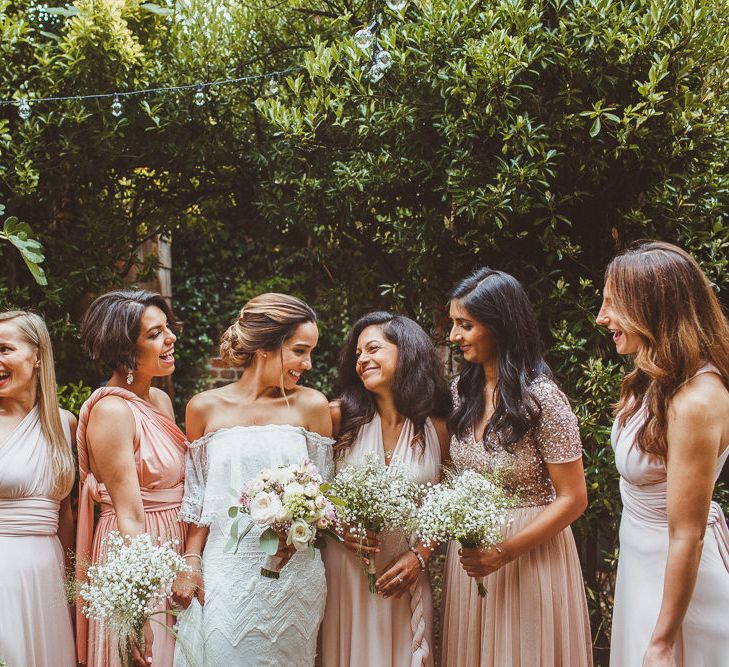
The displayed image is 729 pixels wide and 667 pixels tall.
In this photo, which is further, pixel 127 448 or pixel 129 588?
pixel 127 448

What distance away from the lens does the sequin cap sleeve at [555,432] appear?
265 cm

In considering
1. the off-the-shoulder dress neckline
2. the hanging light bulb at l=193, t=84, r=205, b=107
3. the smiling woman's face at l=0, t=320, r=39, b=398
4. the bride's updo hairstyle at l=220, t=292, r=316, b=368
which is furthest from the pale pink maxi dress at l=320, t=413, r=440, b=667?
the hanging light bulb at l=193, t=84, r=205, b=107

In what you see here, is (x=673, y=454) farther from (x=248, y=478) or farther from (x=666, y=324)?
(x=248, y=478)

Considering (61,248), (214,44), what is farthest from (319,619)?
(214,44)

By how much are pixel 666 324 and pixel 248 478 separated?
1.66 metres

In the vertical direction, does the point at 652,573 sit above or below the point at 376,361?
below

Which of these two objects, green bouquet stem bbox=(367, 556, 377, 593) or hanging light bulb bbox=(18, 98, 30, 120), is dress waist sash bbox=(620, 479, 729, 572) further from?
hanging light bulb bbox=(18, 98, 30, 120)

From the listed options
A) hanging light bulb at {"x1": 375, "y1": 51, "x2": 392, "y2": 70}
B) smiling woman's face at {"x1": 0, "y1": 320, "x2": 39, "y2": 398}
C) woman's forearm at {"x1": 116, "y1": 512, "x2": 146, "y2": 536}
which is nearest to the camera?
woman's forearm at {"x1": 116, "y1": 512, "x2": 146, "y2": 536}

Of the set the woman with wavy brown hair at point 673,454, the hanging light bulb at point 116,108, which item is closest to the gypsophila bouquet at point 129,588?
the woman with wavy brown hair at point 673,454

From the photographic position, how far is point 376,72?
3.36 m

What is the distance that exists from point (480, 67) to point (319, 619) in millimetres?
2591

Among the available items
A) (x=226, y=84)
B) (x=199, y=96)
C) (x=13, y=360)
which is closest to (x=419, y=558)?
(x=13, y=360)

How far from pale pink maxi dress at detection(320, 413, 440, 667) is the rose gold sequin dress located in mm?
167

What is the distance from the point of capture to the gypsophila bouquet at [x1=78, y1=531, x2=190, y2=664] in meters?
2.11
